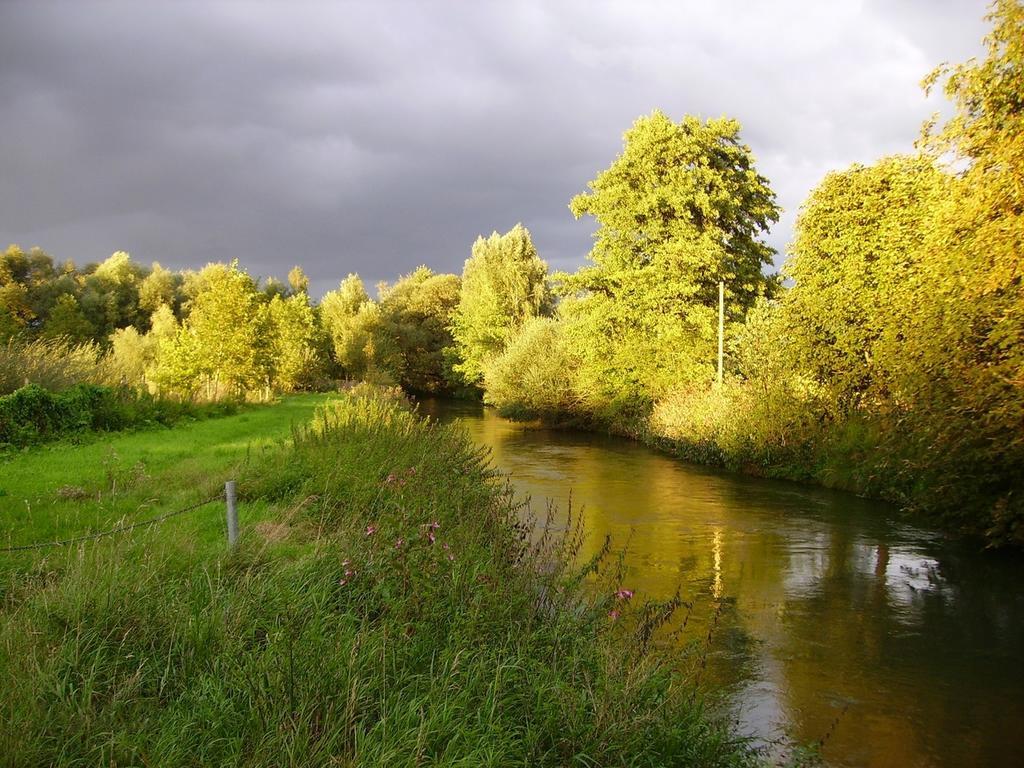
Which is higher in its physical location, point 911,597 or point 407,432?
point 407,432

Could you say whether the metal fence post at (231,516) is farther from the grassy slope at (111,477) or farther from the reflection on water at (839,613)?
the reflection on water at (839,613)

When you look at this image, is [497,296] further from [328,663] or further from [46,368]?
[328,663]

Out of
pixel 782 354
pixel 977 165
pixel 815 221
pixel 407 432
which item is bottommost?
pixel 407 432

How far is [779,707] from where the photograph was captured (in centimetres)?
680

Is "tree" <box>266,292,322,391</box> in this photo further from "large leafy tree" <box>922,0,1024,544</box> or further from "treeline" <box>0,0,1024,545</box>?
"large leafy tree" <box>922,0,1024,544</box>

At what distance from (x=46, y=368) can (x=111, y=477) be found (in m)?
Answer: 9.87

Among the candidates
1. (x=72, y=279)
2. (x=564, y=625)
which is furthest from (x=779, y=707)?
(x=72, y=279)

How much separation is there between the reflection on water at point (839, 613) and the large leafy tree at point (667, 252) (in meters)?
11.9

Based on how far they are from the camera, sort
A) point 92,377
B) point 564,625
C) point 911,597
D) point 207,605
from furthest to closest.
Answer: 1. point 92,377
2. point 911,597
3. point 564,625
4. point 207,605

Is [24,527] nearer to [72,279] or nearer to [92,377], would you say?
[92,377]

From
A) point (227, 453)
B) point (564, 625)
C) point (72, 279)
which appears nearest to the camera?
point (564, 625)

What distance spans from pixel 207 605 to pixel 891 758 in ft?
18.6

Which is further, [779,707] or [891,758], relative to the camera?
[779,707]

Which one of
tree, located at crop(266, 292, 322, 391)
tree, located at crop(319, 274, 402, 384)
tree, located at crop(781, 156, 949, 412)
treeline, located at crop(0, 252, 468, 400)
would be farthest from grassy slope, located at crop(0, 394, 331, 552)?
tree, located at crop(319, 274, 402, 384)
